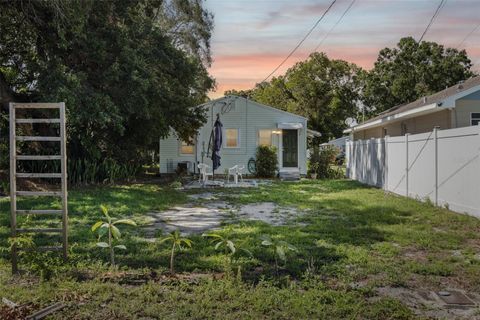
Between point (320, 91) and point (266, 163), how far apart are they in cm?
2474

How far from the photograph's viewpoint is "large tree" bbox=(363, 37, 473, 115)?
4269 cm

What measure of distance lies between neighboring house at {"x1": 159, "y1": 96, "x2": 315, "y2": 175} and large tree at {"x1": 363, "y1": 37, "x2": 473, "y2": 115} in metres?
24.8

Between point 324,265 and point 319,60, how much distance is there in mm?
41442

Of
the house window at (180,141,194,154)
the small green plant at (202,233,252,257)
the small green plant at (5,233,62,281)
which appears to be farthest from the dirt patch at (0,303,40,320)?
the house window at (180,141,194,154)

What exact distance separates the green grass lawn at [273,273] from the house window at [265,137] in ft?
47.5

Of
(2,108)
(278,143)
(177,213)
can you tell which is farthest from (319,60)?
(177,213)

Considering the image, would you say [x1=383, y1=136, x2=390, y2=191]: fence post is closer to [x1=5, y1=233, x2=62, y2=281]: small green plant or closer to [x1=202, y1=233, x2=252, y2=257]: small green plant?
[x1=202, y1=233, x2=252, y2=257]: small green plant

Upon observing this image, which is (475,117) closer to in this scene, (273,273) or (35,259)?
(273,273)

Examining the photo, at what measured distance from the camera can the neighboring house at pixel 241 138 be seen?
22594mm

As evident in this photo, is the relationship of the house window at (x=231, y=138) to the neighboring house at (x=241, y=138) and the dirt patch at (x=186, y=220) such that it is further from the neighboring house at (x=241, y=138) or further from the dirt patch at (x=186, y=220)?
the dirt patch at (x=186, y=220)

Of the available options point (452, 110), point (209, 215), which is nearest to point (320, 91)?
point (452, 110)

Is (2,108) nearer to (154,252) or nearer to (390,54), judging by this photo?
(154,252)

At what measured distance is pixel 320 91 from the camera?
4491 centimetres

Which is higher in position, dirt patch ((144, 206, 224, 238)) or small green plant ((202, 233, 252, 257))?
small green plant ((202, 233, 252, 257))
